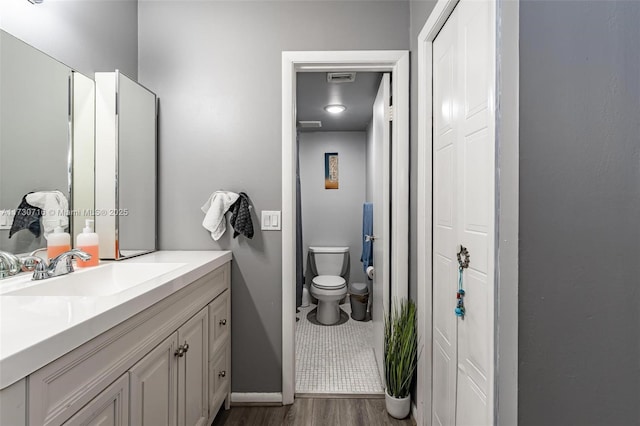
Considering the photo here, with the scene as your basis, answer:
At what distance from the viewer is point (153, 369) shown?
101cm

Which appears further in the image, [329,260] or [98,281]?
[329,260]

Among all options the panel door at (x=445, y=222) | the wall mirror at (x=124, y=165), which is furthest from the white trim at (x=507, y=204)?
the wall mirror at (x=124, y=165)

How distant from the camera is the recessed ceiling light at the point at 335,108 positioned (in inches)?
120

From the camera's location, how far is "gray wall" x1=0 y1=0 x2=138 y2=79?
1173 mm

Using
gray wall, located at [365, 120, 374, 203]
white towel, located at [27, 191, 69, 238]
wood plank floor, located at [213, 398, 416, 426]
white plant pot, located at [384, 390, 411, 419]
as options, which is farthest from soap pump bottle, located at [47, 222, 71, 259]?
gray wall, located at [365, 120, 374, 203]

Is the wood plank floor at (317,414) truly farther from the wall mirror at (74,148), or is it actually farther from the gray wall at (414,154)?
the wall mirror at (74,148)

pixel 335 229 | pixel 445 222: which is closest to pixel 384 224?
pixel 445 222

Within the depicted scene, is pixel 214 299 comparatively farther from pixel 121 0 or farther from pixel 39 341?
pixel 121 0

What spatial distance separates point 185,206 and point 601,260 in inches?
72.2

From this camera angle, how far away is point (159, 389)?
1.05 m

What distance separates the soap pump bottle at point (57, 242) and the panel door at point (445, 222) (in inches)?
62.7

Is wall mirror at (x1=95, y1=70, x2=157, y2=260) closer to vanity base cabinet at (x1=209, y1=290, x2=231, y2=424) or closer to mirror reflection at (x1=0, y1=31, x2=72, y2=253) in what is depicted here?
mirror reflection at (x1=0, y1=31, x2=72, y2=253)

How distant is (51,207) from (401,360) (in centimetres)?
175

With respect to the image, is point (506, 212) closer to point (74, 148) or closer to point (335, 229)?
point (74, 148)
